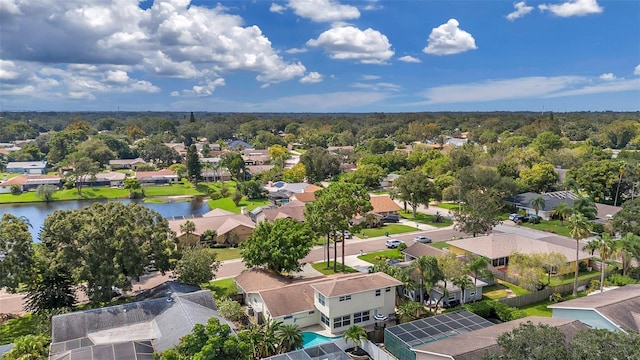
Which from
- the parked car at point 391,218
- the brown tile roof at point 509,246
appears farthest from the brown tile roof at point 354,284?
the parked car at point 391,218

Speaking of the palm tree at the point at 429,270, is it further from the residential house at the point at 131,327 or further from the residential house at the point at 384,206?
the residential house at the point at 384,206

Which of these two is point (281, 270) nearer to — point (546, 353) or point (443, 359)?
point (443, 359)

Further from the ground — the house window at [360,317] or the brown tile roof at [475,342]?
the brown tile roof at [475,342]

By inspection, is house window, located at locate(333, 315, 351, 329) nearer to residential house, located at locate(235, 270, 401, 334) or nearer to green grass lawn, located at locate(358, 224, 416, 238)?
residential house, located at locate(235, 270, 401, 334)

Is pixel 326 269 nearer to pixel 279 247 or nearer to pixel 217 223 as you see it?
pixel 279 247

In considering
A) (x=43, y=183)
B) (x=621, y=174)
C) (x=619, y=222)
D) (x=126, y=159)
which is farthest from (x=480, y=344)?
(x=126, y=159)

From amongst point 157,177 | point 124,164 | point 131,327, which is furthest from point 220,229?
point 124,164
